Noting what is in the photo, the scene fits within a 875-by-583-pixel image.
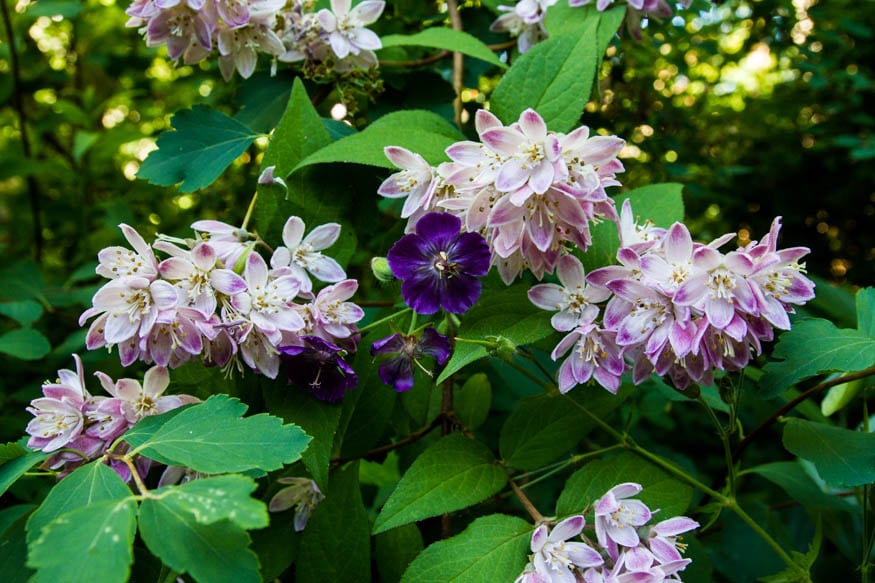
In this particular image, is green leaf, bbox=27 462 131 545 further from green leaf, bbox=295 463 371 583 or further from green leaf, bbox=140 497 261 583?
green leaf, bbox=295 463 371 583

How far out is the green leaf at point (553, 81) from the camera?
1206 mm

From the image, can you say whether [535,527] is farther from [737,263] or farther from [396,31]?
[396,31]

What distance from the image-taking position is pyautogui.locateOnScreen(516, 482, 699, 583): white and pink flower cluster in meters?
0.94

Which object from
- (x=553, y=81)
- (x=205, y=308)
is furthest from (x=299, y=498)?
(x=553, y=81)

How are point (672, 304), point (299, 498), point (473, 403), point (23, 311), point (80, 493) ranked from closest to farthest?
point (80, 493) < point (672, 304) < point (299, 498) < point (473, 403) < point (23, 311)

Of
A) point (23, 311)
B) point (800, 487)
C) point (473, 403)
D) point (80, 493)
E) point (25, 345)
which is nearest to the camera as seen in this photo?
point (80, 493)

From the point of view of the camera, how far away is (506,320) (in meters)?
1.10

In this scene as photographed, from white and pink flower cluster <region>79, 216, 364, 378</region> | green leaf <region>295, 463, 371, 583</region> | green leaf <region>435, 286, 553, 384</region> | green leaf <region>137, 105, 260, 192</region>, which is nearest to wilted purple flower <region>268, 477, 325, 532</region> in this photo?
green leaf <region>295, 463, 371, 583</region>

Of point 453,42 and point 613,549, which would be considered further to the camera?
point 453,42

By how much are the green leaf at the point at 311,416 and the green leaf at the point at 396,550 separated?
0.20 meters

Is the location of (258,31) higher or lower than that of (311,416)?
higher

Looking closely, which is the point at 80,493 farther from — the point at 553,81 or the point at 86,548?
the point at 553,81

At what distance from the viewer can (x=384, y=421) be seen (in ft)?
3.96

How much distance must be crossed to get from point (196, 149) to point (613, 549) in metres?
1.06
